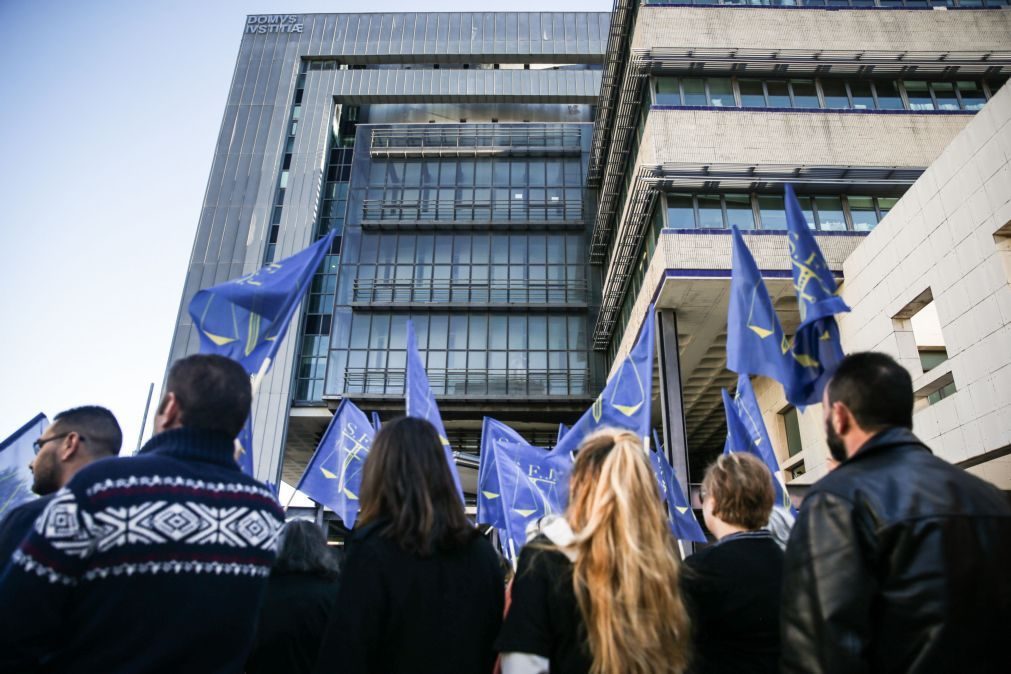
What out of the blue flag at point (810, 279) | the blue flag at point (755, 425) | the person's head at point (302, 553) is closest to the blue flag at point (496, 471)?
the blue flag at point (755, 425)

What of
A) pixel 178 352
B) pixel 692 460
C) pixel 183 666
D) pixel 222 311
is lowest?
pixel 183 666

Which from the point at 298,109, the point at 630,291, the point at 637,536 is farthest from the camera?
the point at 298,109

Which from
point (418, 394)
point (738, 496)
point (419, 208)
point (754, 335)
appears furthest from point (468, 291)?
point (738, 496)

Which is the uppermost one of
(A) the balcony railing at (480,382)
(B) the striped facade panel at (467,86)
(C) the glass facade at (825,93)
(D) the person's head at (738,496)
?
(B) the striped facade panel at (467,86)

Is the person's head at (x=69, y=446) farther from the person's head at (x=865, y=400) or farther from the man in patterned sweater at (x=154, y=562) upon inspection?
the person's head at (x=865, y=400)

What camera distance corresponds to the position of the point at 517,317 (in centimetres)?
3180

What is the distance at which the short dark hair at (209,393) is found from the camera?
2.48 metres

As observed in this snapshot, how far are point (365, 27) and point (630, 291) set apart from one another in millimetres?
26365

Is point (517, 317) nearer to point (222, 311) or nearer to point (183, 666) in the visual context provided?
point (222, 311)

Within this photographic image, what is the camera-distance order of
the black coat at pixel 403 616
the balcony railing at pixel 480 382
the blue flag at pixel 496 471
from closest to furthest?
the black coat at pixel 403 616, the blue flag at pixel 496 471, the balcony railing at pixel 480 382

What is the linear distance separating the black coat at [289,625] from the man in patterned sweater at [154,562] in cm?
118

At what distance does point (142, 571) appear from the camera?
6.81 ft

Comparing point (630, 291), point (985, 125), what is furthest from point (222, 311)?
point (630, 291)

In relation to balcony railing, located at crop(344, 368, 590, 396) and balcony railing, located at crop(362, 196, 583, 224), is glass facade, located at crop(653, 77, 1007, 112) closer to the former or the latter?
balcony railing, located at crop(362, 196, 583, 224)
